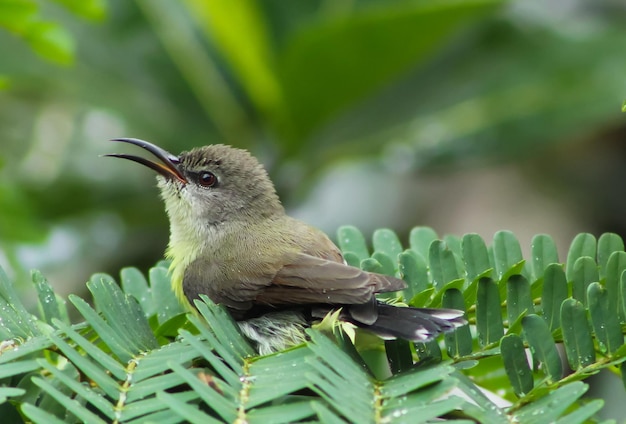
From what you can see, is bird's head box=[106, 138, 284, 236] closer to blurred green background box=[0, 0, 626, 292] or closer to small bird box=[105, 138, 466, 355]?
small bird box=[105, 138, 466, 355]

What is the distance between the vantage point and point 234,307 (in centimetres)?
313

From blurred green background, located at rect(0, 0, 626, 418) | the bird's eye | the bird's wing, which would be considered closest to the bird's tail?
the bird's wing

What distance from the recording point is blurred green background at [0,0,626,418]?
20.0ft

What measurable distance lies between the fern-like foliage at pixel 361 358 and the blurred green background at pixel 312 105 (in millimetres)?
3471

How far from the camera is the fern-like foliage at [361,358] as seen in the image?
185 centimetres

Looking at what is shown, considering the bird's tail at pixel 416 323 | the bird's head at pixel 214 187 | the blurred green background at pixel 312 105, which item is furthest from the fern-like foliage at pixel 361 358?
the blurred green background at pixel 312 105

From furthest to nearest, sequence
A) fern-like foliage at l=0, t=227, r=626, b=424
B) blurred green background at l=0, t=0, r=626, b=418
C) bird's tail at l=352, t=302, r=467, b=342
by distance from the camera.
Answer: blurred green background at l=0, t=0, r=626, b=418 → bird's tail at l=352, t=302, r=467, b=342 → fern-like foliage at l=0, t=227, r=626, b=424

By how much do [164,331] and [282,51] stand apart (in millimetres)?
4182

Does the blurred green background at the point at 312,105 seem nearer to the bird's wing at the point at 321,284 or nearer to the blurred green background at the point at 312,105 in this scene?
the blurred green background at the point at 312,105

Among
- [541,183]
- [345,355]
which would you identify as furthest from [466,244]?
[541,183]

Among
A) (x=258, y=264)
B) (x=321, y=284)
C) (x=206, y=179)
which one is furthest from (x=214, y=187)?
(x=321, y=284)

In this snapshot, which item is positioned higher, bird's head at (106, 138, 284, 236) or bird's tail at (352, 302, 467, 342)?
bird's head at (106, 138, 284, 236)

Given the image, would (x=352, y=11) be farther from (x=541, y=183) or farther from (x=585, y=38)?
(x=541, y=183)

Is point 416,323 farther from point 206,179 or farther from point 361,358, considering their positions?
point 206,179
